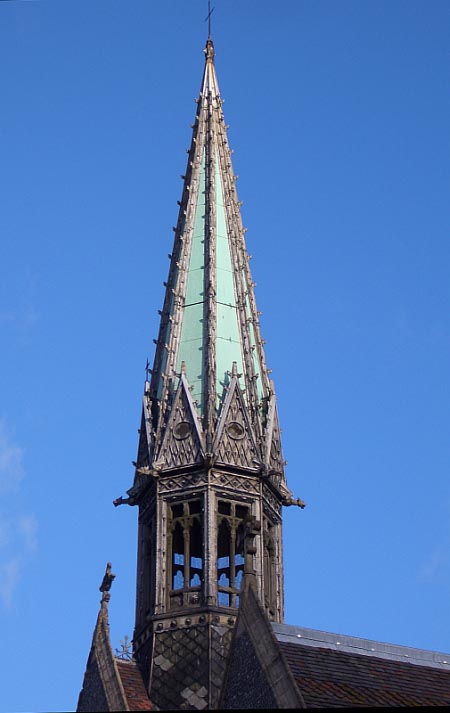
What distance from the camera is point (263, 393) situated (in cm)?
4997

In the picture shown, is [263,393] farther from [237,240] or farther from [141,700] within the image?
[141,700]

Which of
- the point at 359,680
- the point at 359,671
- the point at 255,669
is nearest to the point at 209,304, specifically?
the point at 359,671

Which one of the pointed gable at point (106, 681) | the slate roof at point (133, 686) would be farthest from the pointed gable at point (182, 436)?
the slate roof at point (133, 686)

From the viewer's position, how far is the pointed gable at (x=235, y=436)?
47031mm

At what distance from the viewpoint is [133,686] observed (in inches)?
1711

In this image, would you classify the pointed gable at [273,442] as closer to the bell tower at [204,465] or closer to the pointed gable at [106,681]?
the bell tower at [204,465]

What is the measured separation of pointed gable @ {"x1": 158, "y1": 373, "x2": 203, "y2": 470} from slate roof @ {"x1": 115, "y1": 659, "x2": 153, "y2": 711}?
553cm

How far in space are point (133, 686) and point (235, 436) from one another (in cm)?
771

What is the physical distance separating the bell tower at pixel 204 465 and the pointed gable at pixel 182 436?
0.12 feet

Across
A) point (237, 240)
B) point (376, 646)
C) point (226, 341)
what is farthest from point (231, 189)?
point (376, 646)

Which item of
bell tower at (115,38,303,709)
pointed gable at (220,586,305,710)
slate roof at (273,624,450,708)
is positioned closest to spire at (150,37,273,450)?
bell tower at (115,38,303,709)

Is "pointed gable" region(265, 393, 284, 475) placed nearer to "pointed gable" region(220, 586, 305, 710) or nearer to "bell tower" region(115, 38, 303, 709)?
"bell tower" region(115, 38, 303, 709)

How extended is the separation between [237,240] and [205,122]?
5.01 m

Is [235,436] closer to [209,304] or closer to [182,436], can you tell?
[182,436]
